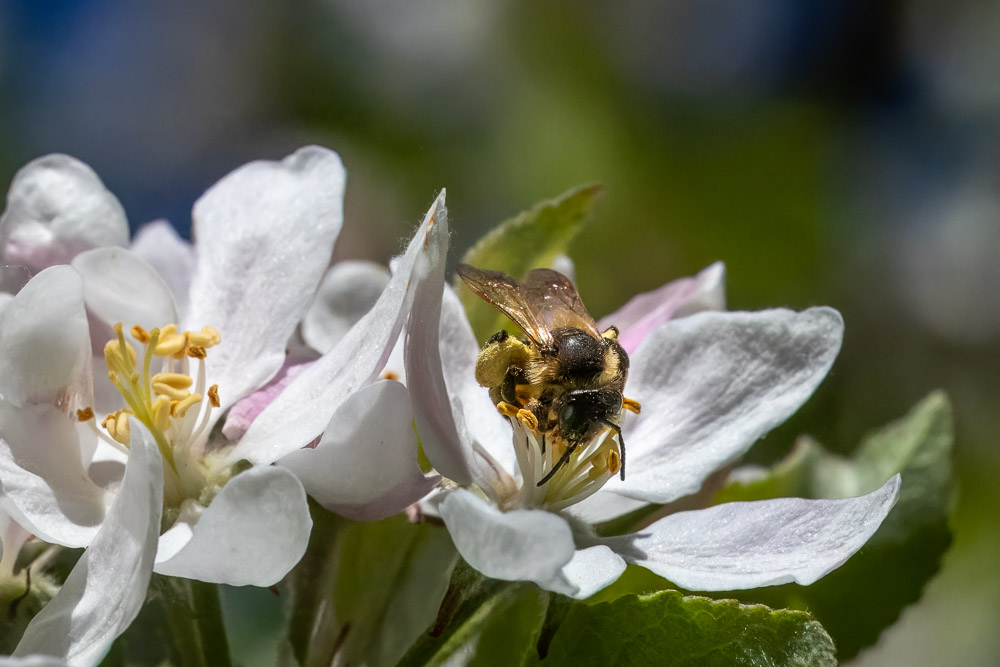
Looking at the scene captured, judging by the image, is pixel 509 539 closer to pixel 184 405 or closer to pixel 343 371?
pixel 343 371

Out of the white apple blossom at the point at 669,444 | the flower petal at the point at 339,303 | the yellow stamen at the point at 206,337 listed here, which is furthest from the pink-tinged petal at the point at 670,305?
the yellow stamen at the point at 206,337

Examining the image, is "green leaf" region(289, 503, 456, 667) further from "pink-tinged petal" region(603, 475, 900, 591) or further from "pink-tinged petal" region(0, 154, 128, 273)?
"pink-tinged petal" region(0, 154, 128, 273)

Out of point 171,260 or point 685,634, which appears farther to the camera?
point 171,260

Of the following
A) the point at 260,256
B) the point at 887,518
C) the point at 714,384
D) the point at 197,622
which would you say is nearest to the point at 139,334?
the point at 260,256

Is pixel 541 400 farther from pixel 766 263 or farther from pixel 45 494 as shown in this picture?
pixel 766 263

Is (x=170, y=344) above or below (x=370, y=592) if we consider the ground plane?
above

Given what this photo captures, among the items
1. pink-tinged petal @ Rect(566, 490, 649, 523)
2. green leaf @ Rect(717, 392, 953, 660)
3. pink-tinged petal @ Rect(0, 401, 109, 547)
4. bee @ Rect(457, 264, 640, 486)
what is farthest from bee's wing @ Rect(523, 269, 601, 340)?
pink-tinged petal @ Rect(0, 401, 109, 547)

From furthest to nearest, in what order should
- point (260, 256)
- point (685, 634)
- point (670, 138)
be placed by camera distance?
point (670, 138)
point (260, 256)
point (685, 634)
